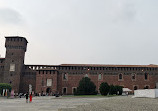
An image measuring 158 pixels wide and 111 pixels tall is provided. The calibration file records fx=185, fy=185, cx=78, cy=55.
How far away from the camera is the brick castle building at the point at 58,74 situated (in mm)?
42250

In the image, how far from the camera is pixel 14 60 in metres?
43.1

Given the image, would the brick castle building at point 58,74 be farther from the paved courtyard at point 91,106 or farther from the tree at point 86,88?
the paved courtyard at point 91,106

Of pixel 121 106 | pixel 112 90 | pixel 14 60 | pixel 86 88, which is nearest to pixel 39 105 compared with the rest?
pixel 121 106

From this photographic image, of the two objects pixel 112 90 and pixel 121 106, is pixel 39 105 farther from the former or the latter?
pixel 112 90

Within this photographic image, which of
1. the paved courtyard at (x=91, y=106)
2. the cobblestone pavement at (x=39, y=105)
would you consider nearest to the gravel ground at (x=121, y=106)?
the paved courtyard at (x=91, y=106)

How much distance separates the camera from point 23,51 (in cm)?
4462

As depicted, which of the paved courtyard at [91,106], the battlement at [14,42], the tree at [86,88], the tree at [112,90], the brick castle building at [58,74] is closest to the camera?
the paved courtyard at [91,106]

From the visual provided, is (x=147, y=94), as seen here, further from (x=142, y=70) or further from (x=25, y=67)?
(x=25, y=67)

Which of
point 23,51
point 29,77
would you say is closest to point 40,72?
point 29,77

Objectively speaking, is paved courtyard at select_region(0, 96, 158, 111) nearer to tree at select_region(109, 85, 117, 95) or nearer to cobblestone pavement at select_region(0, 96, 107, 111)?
cobblestone pavement at select_region(0, 96, 107, 111)

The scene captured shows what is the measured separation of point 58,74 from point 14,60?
1073 cm

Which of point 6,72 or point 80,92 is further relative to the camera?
point 6,72

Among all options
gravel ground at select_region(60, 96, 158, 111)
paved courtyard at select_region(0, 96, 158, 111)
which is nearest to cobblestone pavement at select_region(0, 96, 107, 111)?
paved courtyard at select_region(0, 96, 158, 111)

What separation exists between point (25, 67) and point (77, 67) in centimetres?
1251
